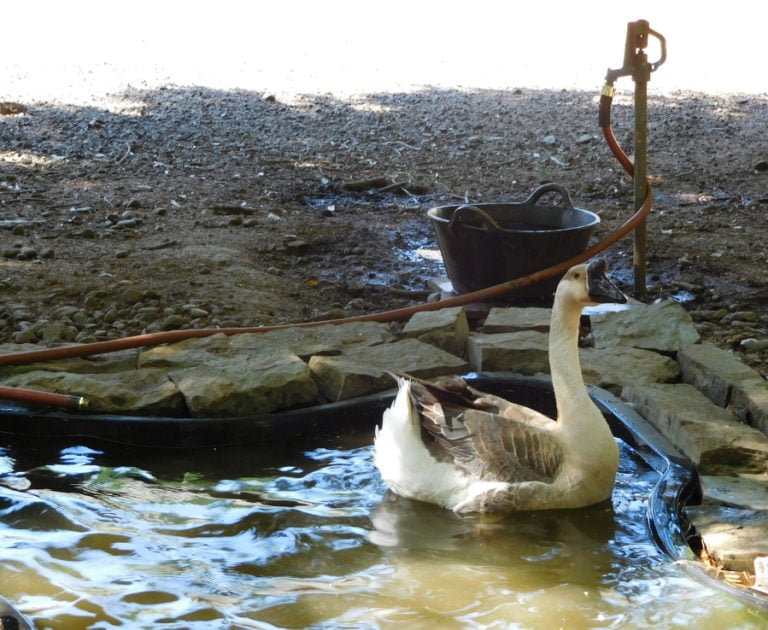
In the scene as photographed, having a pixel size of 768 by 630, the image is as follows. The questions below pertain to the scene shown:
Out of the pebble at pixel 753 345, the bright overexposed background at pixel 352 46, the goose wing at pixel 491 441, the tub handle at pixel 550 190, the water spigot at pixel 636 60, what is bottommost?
the goose wing at pixel 491 441

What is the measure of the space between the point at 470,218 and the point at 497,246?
0.29 metres

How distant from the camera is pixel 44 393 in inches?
178

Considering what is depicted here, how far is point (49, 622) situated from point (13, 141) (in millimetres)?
9536

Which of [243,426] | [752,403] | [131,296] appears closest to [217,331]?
[243,426]

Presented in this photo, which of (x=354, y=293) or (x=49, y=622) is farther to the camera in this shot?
(x=354, y=293)

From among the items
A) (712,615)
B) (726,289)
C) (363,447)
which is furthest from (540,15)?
(712,615)

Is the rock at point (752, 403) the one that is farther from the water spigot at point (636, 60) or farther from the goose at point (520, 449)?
the water spigot at point (636, 60)

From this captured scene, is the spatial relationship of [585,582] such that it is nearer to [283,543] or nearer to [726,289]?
[283,543]

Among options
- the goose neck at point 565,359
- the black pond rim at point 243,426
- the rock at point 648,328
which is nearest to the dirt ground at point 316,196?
the rock at point 648,328

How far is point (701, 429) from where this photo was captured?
415 centimetres

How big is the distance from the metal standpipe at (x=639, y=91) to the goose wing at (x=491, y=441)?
2.51 metres

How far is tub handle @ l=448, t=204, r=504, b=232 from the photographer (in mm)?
5892

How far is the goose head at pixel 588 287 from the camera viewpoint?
13.1 ft

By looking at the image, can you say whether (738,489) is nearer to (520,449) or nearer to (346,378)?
(520,449)
